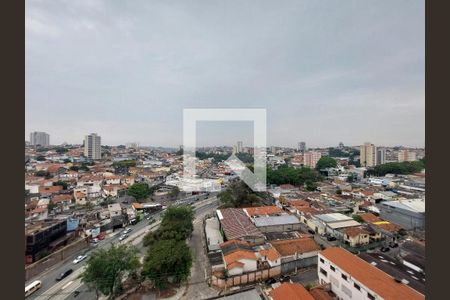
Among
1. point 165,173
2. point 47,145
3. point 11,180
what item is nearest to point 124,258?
point 11,180

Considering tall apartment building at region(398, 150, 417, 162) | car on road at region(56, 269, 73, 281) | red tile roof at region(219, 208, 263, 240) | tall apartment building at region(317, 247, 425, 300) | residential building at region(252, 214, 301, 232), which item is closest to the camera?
tall apartment building at region(317, 247, 425, 300)

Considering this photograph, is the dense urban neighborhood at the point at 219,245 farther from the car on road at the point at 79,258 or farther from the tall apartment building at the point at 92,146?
the tall apartment building at the point at 92,146

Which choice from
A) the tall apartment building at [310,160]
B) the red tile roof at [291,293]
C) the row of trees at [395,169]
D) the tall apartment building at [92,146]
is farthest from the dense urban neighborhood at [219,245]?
the tall apartment building at [310,160]

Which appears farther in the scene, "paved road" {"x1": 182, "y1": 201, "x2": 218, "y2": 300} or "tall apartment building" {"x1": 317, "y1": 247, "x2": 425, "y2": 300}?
"paved road" {"x1": 182, "y1": 201, "x2": 218, "y2": 300}

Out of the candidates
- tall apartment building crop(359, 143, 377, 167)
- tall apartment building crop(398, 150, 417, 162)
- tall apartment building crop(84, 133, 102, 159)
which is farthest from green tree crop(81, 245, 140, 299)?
tall apartment building crop(359, 143, 377, 167)

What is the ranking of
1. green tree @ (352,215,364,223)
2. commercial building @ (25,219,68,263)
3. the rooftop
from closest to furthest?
1. commercial building @ (25,219,68,263)
2. the rooftop
3. green tree @ (352,215,364,223)

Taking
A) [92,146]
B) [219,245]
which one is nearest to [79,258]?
[219,245]

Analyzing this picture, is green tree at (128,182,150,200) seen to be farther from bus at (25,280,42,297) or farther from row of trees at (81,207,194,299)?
row of trees at (81,207,194,299)

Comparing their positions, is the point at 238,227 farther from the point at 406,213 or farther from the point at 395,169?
the point at 395,169
